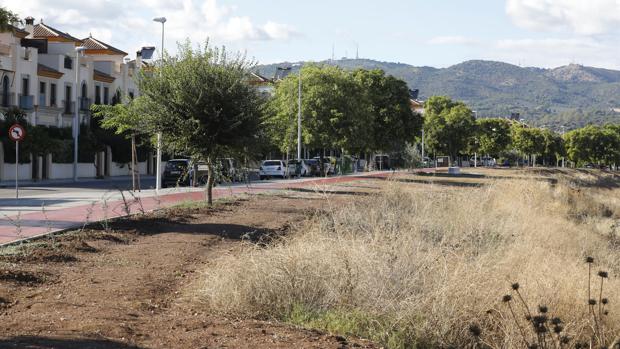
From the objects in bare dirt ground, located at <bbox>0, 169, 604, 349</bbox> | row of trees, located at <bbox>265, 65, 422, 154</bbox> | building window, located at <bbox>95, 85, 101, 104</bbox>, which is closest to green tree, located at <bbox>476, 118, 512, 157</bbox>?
row of trees, located at <bbox>265, 65, 422, 154</bbox>

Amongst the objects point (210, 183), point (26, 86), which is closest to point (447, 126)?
point (26, 86)

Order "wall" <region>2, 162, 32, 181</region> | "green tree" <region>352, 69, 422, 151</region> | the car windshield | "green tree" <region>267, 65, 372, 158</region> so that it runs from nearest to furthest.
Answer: the car windshield → "wall" <region>2, 162, 32, 181</region> → "green tree" <region>267, 65, 372, 158</region> → "green tree" <region>352, 69, 422, 151</region>

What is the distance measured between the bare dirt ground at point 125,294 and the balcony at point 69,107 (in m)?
43.6

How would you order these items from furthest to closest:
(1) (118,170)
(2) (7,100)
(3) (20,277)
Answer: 1. (1) (118,170)
2. (2) (7,100)
3. (3) (20,277)

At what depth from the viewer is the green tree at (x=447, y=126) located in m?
94.8

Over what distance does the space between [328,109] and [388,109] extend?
9.16 m

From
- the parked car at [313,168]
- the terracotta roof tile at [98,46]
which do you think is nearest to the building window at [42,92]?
the terracotta roof tile at [98,46]

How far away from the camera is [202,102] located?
22703 mm

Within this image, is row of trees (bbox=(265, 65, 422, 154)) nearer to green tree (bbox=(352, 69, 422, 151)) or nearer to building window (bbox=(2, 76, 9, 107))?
green tree (bbox=(352, 69, 422, 151))

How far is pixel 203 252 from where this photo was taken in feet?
46.4

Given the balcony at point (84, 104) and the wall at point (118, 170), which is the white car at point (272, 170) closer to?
the wall at point (118, 170)

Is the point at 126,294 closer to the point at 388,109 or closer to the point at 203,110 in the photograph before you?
the point at 203,110

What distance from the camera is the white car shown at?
191 feet

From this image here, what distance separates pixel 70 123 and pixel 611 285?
5182 centimetres
